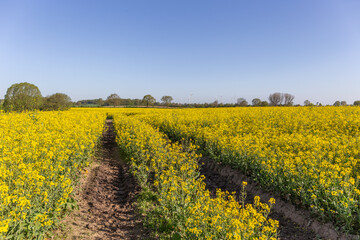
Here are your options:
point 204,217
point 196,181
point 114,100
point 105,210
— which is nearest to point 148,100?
point 114,100

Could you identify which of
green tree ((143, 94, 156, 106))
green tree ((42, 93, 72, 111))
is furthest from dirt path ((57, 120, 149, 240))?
green tree ((143, 94, 156, 106))

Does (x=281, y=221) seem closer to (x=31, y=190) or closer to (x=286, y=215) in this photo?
(x=286, y=215)

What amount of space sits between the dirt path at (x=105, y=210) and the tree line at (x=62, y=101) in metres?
9.20

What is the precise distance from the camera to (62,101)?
44.7m

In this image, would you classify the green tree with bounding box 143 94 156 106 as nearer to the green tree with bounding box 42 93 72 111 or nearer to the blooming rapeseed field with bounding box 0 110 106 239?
the green tree with bounding box 42 93 72 111

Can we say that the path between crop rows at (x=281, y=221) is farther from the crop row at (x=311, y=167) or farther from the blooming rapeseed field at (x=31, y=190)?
the blooming rapeseed field at (x=31, y=190)

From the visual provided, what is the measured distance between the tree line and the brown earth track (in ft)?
43.0

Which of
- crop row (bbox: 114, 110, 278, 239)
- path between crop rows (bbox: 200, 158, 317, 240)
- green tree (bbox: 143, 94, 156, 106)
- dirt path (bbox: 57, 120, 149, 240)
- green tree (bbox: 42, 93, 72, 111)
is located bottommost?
dirt path (bbox: 57, 120, 149, 240)

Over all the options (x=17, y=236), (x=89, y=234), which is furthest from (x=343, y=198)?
(x=17, y=236)

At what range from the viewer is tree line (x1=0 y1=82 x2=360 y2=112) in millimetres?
17128

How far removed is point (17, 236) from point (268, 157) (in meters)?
6.64

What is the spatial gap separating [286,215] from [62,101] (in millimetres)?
49715

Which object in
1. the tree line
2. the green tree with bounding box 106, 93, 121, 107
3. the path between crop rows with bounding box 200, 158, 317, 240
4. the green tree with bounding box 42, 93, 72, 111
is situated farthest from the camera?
the green tree with bounding box 106, 93, 121, 107

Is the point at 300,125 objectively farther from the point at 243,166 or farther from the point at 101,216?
the point at 101,216
